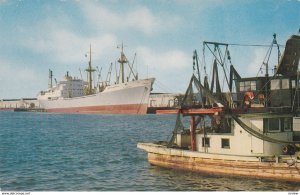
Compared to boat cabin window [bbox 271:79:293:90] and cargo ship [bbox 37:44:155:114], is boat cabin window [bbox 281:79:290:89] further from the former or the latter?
cargo ship [bbox 37:44:155:114]

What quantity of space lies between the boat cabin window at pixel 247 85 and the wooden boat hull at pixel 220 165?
10.6 metres

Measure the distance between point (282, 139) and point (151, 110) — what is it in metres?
92.3

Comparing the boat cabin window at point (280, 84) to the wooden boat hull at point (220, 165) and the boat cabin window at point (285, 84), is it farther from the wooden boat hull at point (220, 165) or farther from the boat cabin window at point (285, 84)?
the wooden boat hull at point (220, 165)

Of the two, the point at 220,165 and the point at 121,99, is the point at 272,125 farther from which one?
the point at 121,99

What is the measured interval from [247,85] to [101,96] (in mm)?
72321

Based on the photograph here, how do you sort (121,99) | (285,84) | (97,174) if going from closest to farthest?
1. (97,174)
2. (285,84)
3. (121,99)

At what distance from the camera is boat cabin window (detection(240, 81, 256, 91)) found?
102 feet

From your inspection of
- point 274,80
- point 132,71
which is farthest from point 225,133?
point 132,71

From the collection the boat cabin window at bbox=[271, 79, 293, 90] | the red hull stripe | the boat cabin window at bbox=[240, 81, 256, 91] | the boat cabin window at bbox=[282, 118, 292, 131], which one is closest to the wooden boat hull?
the boat cabin window at bbox=[282, 118, 292, 131]

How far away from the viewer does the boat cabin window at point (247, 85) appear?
3105cm

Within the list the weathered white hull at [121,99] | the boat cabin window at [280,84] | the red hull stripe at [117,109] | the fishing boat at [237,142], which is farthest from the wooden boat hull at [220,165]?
the red hull stripe at [117,109]

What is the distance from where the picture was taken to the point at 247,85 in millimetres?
31453

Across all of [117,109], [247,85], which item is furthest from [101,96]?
[247,85]

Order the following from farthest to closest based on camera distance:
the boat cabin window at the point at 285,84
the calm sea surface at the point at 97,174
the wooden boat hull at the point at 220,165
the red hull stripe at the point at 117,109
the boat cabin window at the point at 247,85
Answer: the red hull stripe at the point at 117,109 < the boat cabin window at the point at 247,85 < the boat cabin window at the point at 285,84 < the calm sea surface at the point at 97,174 < the wooden boat hull at the point at 220,165
